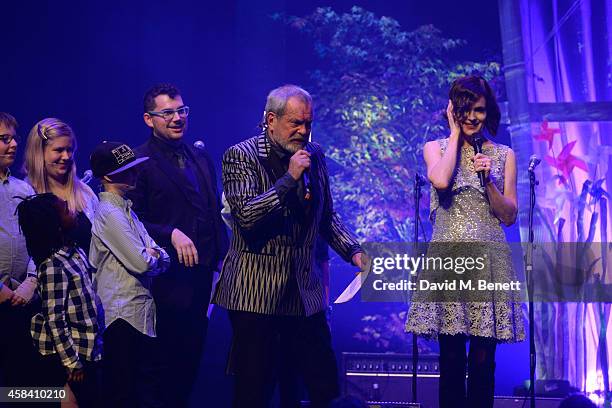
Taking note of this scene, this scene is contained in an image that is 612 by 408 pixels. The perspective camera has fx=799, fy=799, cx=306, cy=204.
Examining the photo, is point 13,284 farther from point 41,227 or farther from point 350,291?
point 350,291

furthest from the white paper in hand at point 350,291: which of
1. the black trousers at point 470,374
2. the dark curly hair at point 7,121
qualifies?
the dark curly hair at point 7,121

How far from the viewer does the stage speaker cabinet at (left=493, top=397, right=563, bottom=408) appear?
4688 millimetres

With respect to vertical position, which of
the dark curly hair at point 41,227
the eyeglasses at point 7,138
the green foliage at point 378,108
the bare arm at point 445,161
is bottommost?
→ the dark curly hair at point 41,227

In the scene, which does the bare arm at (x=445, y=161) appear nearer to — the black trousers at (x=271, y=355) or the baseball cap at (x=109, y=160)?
the black trousers at (x=271, y=355)

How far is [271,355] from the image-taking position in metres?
3.33

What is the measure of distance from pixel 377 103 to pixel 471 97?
413cm

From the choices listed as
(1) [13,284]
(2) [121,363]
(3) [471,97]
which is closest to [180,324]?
(2) [121,363]

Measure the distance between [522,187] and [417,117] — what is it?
1.69m

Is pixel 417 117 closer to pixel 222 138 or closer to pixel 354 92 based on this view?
pixel 354 92

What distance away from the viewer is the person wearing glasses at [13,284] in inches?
145

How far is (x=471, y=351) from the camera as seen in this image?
3650 mm

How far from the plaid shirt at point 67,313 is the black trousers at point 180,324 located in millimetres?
1043

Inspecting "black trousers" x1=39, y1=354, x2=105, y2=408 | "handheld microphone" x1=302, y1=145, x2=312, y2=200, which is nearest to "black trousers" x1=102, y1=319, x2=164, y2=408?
"black trousers" x1=39, y1=354, x2=105, y2=408

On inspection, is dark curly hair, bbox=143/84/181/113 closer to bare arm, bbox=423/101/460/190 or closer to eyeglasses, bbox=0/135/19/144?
eyeglasses, bbox=0/135/19/144
